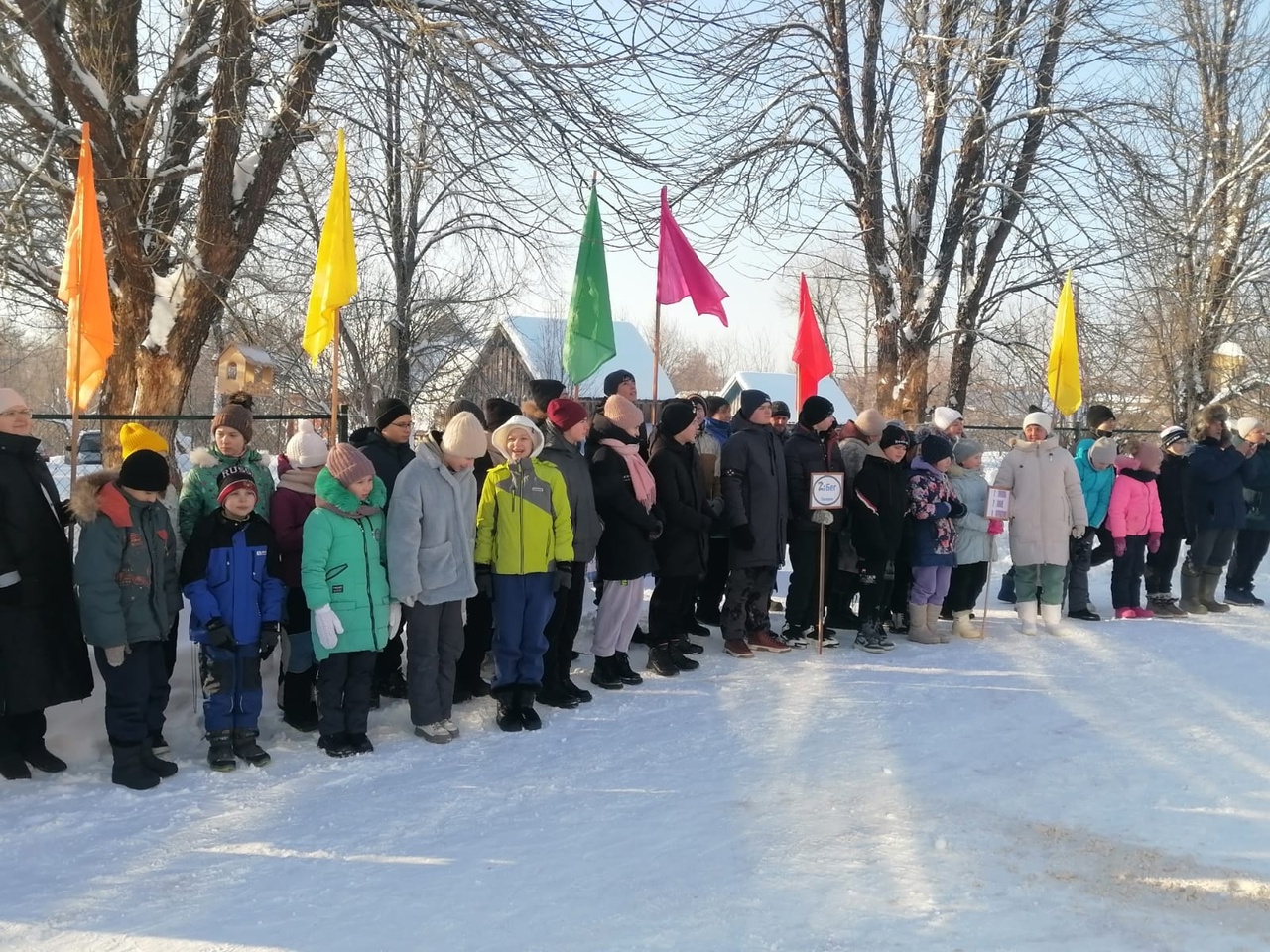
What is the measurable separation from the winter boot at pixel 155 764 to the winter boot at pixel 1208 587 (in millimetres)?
9082

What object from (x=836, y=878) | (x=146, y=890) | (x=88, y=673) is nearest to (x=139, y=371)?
(x=88, y=673)

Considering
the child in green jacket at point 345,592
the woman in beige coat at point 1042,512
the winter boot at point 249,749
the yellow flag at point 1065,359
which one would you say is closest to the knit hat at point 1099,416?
the yellow flag at point 1065,359

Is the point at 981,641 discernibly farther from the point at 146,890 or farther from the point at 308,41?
the point at 308,41

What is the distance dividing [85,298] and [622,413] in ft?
10.9

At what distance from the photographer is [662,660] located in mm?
6578

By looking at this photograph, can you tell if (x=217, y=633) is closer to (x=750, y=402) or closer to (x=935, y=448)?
(x=750, y=402)

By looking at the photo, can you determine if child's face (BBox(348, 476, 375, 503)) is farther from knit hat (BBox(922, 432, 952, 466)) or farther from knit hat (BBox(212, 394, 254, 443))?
knit hat (BBox(922, 432, 952, 466))

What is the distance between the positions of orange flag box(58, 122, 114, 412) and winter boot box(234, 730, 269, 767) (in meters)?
2.19

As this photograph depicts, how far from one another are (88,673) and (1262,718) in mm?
6681

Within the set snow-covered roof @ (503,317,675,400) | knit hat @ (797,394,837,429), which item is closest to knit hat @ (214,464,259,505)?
knit hat @ (797,394,837,429)

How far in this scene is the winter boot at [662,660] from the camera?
652 centimetres

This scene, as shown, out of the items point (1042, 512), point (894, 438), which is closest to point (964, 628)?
point (1042, 512)

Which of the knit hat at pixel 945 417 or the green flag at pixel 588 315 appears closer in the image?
the green flag at pixel 588 315

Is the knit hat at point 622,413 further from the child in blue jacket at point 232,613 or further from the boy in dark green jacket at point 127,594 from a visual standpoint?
the boy in dark green jacket at point 127,594
